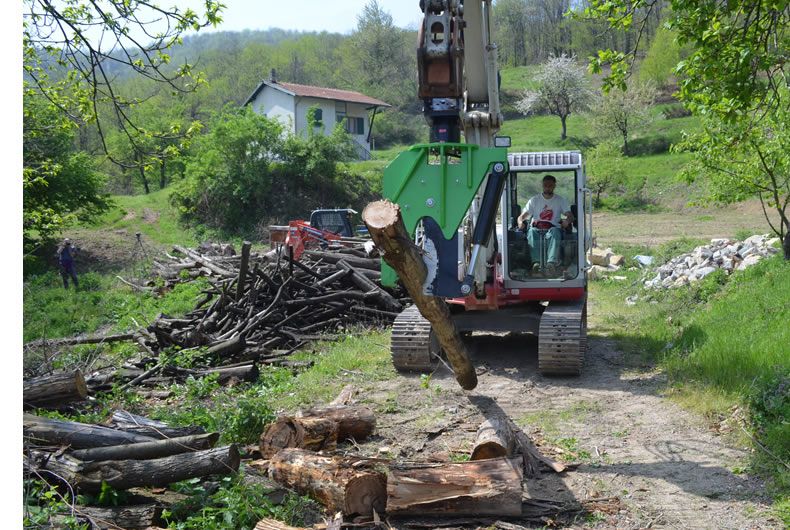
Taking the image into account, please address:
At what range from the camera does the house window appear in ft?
174

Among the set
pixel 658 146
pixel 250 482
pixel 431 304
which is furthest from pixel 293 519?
pixel 658 146

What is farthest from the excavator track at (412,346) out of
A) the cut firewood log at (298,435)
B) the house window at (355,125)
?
the house window at (355,125)

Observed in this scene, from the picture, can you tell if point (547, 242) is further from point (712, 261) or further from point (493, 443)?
point (712, 261)

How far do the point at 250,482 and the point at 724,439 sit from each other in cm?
427

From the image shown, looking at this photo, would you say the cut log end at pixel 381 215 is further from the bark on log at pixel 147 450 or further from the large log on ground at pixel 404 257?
the bark on log at pixel 147 450

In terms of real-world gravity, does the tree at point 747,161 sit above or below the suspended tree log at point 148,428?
above

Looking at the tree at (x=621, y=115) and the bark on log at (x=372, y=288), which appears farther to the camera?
the tree at (x=621, y=115)

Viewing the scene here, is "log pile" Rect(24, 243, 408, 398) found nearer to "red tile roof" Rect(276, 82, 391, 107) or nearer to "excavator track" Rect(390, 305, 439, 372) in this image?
"excavator track" Rect(390, 305, 439, 372)

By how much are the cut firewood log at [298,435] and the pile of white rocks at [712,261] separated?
11.9 metres

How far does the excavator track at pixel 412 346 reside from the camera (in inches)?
386

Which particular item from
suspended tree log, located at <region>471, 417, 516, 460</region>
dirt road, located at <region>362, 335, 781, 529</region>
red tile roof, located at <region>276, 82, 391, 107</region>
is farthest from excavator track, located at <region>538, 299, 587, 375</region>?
red tile roof, located at <region>276, 82, 391, 107</region>

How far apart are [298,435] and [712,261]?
1367 cm

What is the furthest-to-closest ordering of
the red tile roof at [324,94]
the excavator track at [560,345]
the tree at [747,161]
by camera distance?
the red tile roof at [324,94], the tree at [747,161], the excavator track at [560,345]

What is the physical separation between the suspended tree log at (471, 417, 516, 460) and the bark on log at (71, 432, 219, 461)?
2073 millimetres
